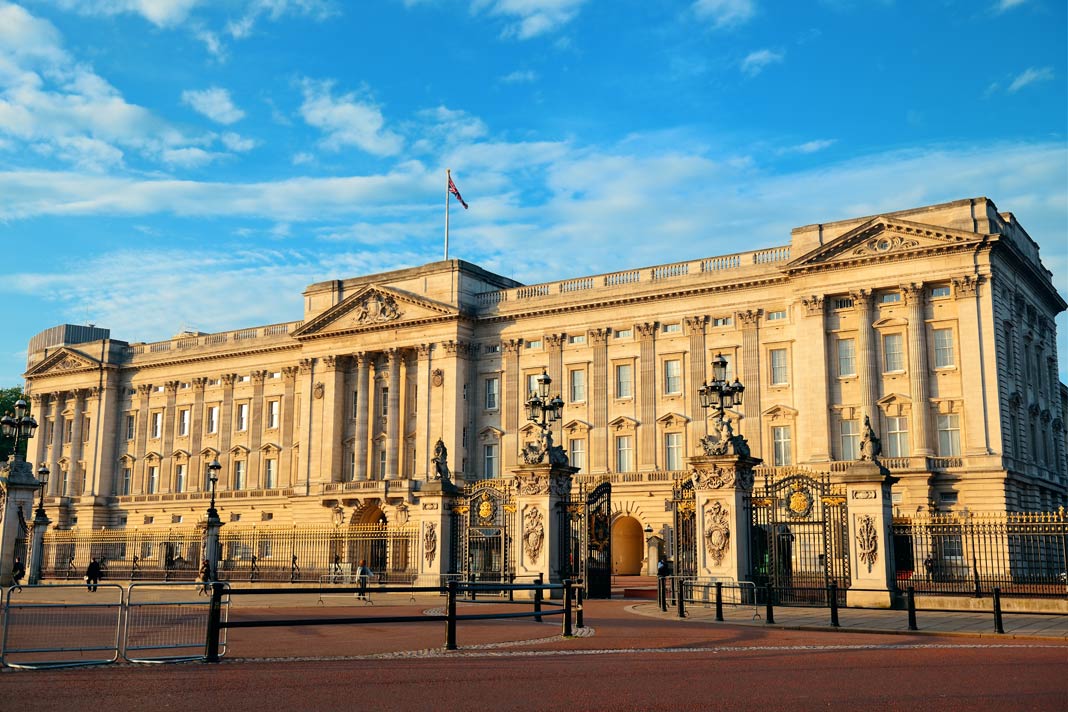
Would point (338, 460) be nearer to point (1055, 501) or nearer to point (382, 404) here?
point (382, 404)

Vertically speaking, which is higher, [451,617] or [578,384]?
[578,384]

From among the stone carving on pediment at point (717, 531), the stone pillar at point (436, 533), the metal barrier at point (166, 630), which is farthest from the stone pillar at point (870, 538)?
the metal barrier at point (166, 630)

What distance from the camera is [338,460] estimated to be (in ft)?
232

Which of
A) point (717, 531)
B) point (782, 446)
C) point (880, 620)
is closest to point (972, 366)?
point (782, 446)

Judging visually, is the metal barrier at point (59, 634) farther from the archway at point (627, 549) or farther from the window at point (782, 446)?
the archway at point (627, 549)

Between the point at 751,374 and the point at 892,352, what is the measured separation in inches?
305

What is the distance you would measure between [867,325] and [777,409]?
6706 mm

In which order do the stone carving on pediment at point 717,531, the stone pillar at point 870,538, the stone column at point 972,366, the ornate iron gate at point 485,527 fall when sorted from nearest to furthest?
the stone pillar at point 870,538, the stone carving on pediment at point 717,531, the ornate iron gate at point 485,527, the stone column at point 972,366

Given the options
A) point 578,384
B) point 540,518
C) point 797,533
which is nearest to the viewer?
point 797,533

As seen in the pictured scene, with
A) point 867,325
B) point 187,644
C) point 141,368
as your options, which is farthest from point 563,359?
point 187,644

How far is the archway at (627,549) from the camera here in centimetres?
6253

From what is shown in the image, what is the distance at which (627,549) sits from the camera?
62938 millimetres

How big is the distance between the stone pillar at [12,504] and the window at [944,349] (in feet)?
133

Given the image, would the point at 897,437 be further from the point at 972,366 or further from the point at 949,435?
the point at 972,366
